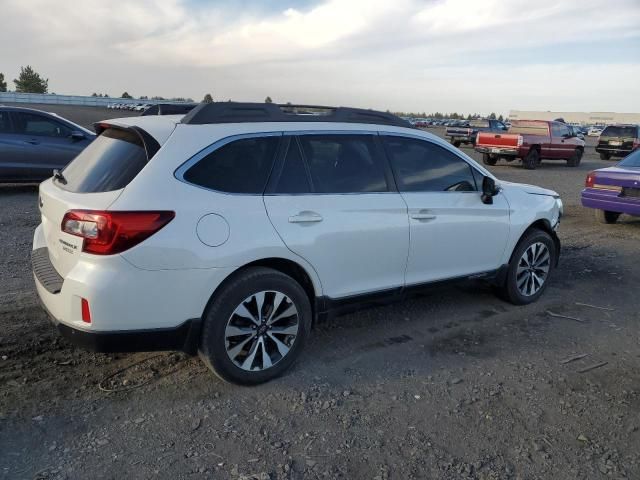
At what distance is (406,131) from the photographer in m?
4.61

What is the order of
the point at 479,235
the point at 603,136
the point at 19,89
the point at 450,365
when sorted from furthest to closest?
the point at 19,89 < the point at 603,136 < the point at 479,235 < the point at 450,365

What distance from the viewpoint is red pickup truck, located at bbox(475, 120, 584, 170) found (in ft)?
66.1

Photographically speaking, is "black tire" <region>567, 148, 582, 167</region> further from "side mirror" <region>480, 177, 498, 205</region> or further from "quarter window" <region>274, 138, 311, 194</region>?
"quarter window" <region>274, 138, 311, 194</region>

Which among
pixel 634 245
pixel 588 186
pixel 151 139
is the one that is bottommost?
pixel 634 245

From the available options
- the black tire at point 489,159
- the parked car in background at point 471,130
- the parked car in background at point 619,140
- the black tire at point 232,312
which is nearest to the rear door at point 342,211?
the black tire at point 232,312

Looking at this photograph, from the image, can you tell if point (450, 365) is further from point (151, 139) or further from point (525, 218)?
point (151, 139)

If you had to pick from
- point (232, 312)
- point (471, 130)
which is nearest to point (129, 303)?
point (232, 312)

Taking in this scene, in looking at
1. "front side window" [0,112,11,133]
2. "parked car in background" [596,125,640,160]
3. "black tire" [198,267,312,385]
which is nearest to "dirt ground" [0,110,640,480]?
"black tire" [198,267,312,385]

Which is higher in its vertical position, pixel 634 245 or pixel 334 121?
pixel 334 121

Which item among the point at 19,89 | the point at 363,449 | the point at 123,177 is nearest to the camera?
the point at 363,449

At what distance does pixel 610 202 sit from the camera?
368 inches

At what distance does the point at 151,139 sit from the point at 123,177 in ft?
1.00

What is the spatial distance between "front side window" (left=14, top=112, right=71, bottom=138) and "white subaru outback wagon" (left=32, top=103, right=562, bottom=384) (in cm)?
A: 790

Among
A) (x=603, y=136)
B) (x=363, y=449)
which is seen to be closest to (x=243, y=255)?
(x=363, y=449)
